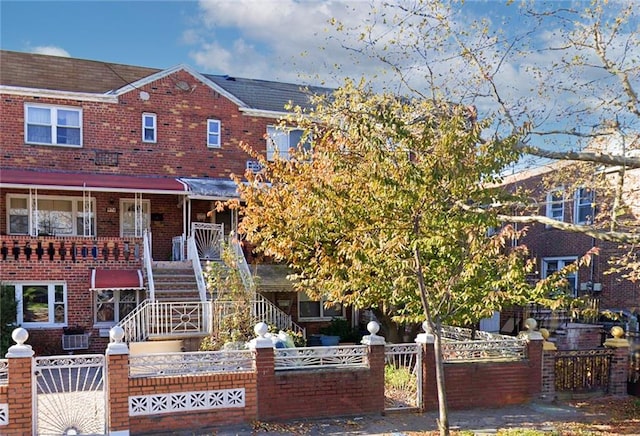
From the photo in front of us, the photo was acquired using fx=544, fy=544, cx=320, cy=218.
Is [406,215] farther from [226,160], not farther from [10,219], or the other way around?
[10,219]

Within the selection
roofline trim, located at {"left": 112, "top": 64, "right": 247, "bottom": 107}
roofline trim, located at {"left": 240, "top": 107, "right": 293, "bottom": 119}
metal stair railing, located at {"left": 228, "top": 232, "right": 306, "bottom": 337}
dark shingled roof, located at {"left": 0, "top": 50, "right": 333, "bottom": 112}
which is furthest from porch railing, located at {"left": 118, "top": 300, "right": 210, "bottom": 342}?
roofline trim, located at {"left": 240, "top": 107, "right": 293, "bottom": 119}

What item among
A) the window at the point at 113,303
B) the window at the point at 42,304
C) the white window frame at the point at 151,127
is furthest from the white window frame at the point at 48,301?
the white window frame at the point at 151,127

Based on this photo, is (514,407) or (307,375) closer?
(307,375)

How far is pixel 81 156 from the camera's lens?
56.0ft

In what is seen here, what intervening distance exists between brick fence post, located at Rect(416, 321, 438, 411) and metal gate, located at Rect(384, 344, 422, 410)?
0.07m

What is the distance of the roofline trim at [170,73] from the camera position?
57.7ft

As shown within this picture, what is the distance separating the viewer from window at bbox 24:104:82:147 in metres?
16.7

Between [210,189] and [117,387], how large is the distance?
32.0ft

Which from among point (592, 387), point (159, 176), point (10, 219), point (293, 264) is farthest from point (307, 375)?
point (10, 219)

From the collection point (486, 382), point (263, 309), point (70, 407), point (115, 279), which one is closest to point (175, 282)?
point (115, 279)

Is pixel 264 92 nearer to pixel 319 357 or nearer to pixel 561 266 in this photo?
pixel 561 266

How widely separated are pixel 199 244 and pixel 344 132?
375 inches

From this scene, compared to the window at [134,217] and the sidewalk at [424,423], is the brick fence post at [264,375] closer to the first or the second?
the sidewalk at [424,423]

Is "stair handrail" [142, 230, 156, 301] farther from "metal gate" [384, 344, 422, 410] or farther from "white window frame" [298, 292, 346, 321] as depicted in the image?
"metal gate" [384, 344, 422, 410]
